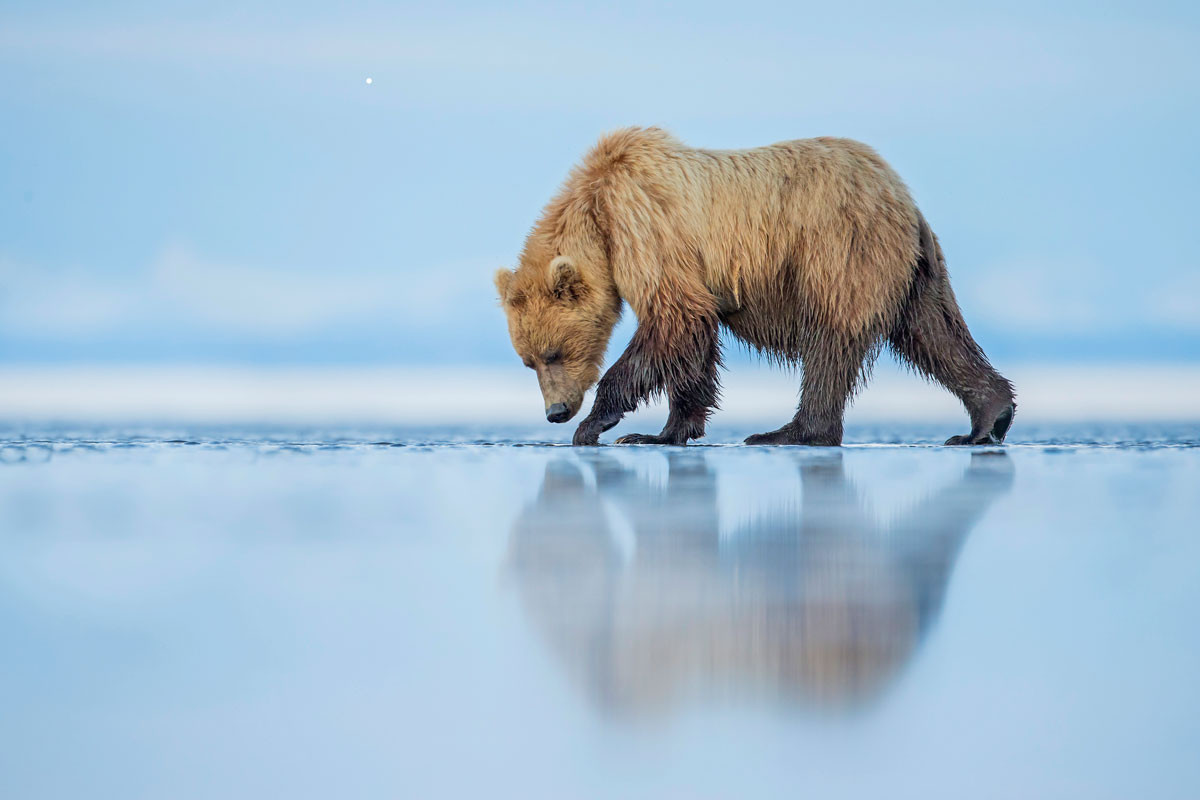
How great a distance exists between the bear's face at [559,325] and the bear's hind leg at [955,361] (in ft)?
5.94

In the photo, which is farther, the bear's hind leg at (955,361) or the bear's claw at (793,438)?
the bear's hind leg at (955,361)

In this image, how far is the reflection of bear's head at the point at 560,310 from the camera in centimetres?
796

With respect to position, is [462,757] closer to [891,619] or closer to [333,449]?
[891,619]

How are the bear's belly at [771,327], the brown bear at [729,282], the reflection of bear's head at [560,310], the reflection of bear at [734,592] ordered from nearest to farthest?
1. the reflection of bear at [734,592]
2. the brown bear at [729,282]
3. the reflection of bear's head at [560,310]
4. the bear's belly at [771,327]

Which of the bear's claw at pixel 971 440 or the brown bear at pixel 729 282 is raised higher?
the brown bear at pixel 729 282

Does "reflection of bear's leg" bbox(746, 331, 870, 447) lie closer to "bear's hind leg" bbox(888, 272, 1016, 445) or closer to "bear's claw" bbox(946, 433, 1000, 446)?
"bear's hind leg" bbox(888, 272, 1016, 445)

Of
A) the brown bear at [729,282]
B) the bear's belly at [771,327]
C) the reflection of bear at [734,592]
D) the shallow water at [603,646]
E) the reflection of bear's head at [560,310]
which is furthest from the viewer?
the bear's belly at [771,327]

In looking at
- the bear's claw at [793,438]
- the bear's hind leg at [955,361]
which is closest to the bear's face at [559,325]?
the bear's claw at [793,438]

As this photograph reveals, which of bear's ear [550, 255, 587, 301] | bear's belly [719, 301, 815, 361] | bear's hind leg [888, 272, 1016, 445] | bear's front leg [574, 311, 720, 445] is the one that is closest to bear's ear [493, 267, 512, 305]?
bear's ear [550, 255, 587, 301]

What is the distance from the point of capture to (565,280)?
7879mm

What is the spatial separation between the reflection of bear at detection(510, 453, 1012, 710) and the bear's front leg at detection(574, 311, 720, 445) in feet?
10.8

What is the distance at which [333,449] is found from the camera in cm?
720

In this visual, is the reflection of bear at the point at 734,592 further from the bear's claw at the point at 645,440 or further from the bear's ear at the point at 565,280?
the bear's claw at the point at 645,440

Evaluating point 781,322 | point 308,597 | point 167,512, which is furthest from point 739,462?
point 308,597
